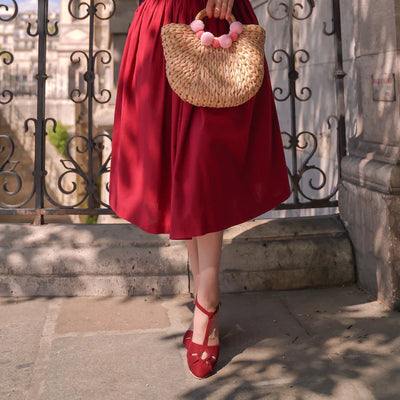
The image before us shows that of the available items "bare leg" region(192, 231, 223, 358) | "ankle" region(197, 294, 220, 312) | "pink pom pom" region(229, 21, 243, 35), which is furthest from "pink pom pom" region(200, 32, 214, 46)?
"ankle" region(197, 294, 220, 312)

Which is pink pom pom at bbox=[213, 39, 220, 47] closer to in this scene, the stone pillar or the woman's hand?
the woman's hand

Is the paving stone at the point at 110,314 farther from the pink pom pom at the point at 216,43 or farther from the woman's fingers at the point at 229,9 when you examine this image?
the woman's fingers at the point at 229,9

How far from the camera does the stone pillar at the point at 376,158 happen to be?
9.23 feet

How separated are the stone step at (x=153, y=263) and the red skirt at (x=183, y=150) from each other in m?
0.77

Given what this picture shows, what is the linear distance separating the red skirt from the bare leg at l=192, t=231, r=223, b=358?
0.39ft

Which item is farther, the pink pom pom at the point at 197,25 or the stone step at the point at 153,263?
the stone step at the point at 153,263

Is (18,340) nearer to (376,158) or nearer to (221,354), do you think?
(221,354)

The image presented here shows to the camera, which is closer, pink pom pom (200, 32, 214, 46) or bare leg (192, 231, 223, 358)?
pink pom pom (200, 32, 214, 46)

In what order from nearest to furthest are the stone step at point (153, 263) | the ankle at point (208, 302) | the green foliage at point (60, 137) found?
the ankle at point (208, 302)
the stone step at point (153, 263)
the green foliage at point (60, 137)

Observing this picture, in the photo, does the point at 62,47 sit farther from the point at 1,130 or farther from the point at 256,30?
the point at 256,30

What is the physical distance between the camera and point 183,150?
87.6 inches

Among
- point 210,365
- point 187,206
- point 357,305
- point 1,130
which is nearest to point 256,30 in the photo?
point 187,206

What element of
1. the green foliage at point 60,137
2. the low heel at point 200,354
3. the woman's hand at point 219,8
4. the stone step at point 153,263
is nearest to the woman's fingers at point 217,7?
the woman's hand at point 219,8

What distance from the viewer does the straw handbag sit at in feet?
6.89
